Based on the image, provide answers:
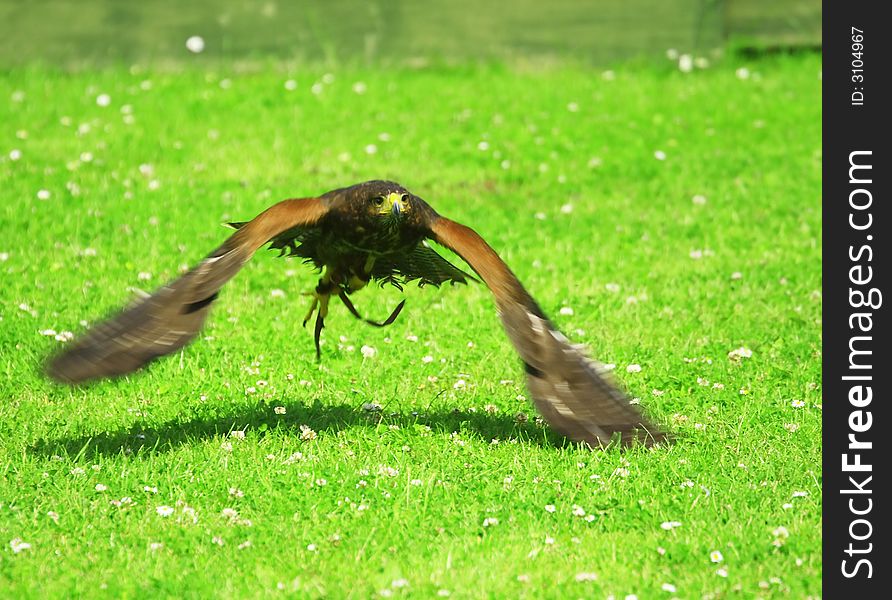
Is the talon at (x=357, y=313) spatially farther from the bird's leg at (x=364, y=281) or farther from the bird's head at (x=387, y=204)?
the bird's head at (x=387, y=204)

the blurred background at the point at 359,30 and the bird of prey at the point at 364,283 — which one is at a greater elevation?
the blurred background at the point at 359,30

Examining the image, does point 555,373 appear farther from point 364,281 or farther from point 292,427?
point 292,427

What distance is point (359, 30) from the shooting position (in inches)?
514

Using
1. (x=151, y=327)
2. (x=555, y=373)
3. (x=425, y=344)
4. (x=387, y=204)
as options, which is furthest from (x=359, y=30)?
(x=151, y=327)

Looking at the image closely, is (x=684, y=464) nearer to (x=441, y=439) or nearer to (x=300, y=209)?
(x=441, y=439)

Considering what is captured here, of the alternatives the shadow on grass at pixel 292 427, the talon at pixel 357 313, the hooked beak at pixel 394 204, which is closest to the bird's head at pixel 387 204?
the hooked beak at pixel 394 204

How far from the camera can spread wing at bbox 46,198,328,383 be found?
4.89 metres

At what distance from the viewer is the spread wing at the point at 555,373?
5.32 meters

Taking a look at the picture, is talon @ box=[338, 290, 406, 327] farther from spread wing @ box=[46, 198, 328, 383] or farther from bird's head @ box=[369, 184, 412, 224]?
spread wing @ box=[46, 198, 328, 383]

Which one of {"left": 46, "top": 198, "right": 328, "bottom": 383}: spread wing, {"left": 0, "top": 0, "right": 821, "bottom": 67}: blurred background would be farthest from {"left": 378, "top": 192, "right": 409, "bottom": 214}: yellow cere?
{"left": 0, "top": 0, "right": 821, "bottom": 67}: blurred background

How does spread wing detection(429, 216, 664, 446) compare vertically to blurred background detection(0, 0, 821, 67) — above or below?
below
